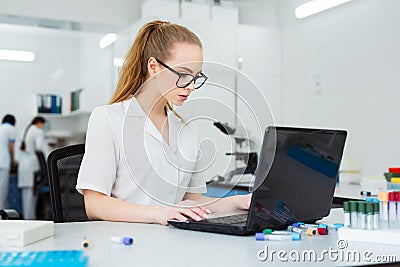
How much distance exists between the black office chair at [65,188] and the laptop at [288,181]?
1.84 ft

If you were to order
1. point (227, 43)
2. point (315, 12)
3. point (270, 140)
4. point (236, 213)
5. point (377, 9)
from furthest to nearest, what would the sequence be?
1. point (227, 43)
2. point (315, 12)
3. point (377, 9)
4. point (236, 213)
5. point (270, 140)

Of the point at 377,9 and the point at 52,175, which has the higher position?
the point at 377,9

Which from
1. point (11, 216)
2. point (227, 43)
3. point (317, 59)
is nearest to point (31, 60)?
point (227, 43)

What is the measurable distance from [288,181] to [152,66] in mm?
526

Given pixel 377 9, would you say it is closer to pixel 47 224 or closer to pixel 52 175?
pixel 52 175

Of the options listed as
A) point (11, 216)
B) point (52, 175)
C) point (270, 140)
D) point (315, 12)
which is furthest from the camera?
point (315, 12)

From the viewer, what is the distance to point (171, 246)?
1045 mm

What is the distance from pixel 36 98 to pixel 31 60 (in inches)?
19.3

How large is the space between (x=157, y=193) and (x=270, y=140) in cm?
59

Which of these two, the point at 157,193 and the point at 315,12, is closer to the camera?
the point at 157,193

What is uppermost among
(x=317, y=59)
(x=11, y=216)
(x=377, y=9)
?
(x=377, y=9)

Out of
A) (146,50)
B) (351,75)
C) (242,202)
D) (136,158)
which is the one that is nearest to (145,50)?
(146,50)

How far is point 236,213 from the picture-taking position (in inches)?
55.6

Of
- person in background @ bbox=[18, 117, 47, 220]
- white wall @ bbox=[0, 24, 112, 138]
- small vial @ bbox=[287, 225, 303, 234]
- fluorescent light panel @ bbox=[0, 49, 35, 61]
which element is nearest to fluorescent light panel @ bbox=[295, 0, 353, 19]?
small vial @ bbox=[287, 225, 303, 234]
